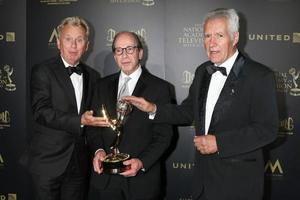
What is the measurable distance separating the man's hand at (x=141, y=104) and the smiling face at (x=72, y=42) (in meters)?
0.68

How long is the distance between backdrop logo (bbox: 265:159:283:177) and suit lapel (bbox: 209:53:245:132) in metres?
1.53

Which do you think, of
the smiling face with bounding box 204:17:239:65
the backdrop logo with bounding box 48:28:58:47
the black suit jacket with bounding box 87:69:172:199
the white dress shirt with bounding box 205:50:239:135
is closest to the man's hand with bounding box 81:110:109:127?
the black suit jacket with bounding box 87:69:172:199

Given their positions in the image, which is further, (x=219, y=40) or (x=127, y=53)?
(x=127, y=53)

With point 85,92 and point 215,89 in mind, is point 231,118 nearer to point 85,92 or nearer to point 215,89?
point 215,89

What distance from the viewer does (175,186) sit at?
390 centimetres

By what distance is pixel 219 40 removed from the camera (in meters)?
2.44

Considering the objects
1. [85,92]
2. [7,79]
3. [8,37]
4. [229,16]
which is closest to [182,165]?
[85,92]

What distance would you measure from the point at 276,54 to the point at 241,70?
1376 millimetres

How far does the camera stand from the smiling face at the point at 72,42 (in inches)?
118

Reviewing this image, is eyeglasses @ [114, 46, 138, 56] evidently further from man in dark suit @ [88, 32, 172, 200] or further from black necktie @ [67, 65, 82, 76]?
black necktie @ [67, 65, 82, 76]

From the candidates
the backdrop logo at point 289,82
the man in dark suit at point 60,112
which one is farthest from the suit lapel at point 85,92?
the backdrop logo at point 289,82

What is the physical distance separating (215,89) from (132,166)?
2.58ft

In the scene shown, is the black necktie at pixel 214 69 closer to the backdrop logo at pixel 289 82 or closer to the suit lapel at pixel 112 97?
the suit lapel at pixel 112 97

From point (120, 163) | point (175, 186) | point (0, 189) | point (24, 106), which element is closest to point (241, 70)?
point (120, 163)
